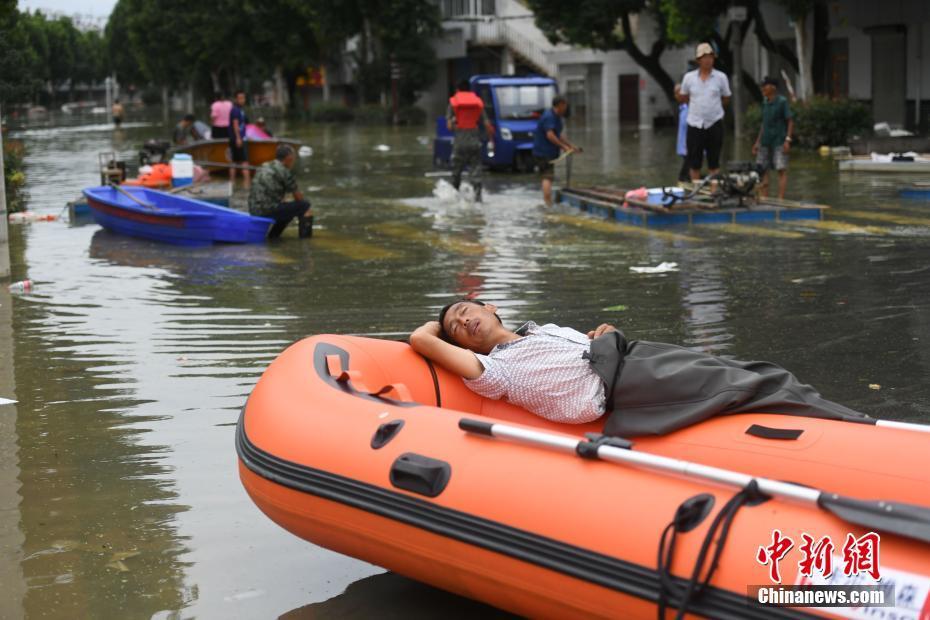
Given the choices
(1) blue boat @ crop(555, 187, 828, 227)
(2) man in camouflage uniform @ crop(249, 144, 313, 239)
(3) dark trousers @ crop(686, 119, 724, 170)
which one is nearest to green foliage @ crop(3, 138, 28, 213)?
(2) man in camouflage uniform @ crop(249, 144, 313, 239)

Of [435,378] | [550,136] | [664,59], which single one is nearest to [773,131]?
[550,136]

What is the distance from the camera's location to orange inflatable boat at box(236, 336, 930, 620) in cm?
355

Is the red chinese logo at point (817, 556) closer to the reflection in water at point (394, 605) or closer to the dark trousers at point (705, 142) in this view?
the reflection in water at point (394, 605)

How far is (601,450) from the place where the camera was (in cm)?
405

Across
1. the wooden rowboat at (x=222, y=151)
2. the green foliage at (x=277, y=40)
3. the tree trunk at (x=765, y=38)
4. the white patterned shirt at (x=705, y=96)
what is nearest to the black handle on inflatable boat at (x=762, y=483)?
the white patterned shirt at (x=705, y=96)

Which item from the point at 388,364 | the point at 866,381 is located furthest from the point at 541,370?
the point at 866,381

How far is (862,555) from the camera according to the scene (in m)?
3.43

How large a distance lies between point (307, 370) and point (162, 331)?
4587mm

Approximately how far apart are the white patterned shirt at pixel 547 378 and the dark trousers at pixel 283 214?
9.38 metres

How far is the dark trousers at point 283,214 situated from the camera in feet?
47.9

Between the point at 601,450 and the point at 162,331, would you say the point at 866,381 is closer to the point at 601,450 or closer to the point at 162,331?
the point at 601,450

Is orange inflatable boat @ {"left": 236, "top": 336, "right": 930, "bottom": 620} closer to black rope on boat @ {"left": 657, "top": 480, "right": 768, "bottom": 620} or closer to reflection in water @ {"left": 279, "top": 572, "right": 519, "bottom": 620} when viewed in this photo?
black rope on boat @ {"left": 657, "top": 480, "right": 768, "bottom": 620}

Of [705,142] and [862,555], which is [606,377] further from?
[705,142]

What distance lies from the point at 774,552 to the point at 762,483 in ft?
0.78
